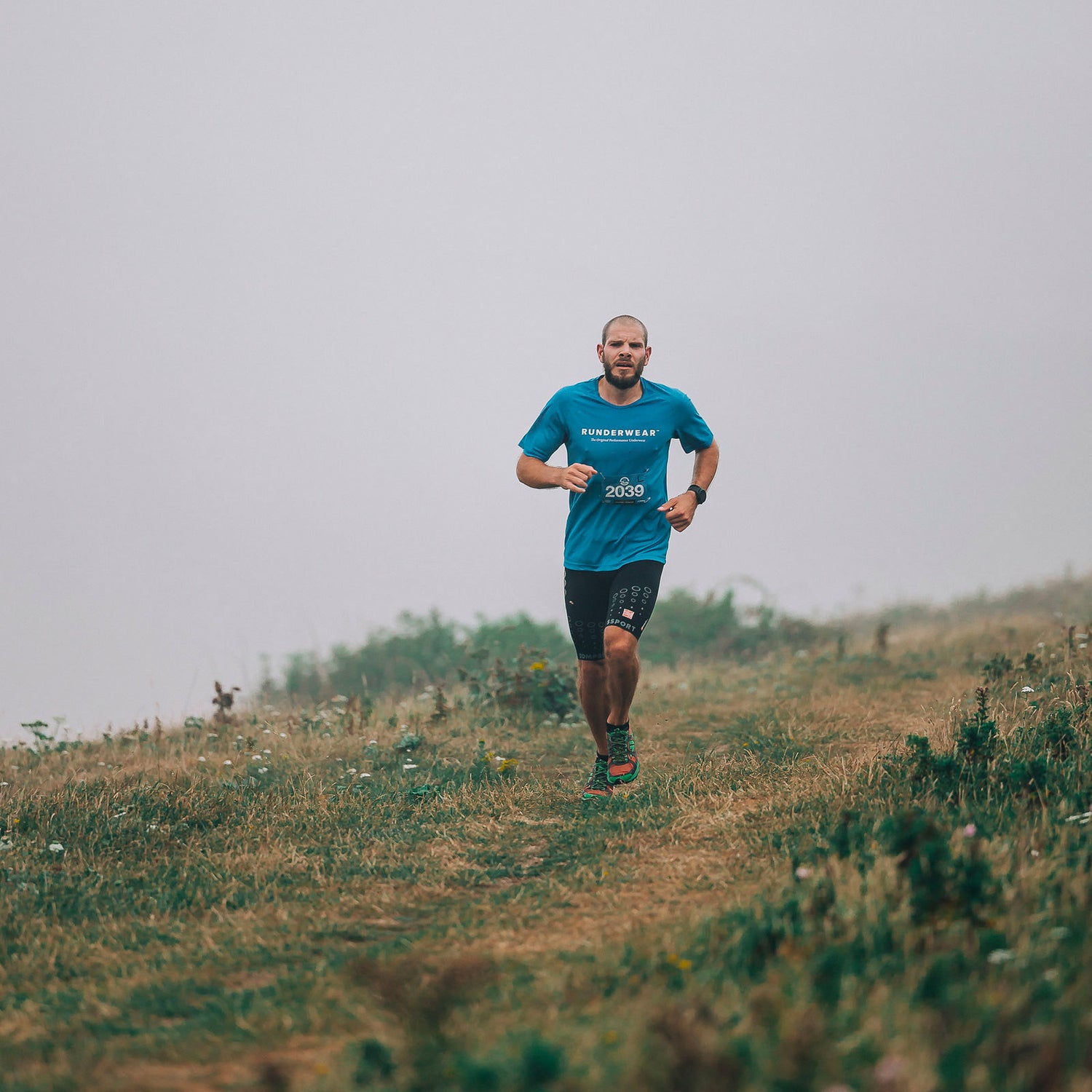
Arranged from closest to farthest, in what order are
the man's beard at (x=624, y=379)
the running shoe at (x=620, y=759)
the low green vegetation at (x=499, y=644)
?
1. the man's beard at (x=624, y=379)
2. the running shoe at (x=620, y=759)
3. the low green vegetation at (x=499, y=644)

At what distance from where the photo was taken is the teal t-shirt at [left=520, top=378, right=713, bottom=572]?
633 centimetres

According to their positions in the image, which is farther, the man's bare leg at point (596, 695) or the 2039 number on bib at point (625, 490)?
the man's bare leg at point (596, 695)

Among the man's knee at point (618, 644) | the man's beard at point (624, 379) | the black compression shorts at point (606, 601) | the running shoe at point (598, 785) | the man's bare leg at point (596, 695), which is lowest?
the running shoe at point (598, 785)

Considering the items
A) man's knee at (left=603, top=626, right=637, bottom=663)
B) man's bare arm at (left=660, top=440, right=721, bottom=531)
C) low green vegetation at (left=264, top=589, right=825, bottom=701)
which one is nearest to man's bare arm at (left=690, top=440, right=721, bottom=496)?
man's bare arm at (left=660, top=440, right=721, bottom=531)

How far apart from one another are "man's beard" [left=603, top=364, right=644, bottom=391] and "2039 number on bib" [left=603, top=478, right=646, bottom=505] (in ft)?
1.75

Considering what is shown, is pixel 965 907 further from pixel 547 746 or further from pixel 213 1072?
pixel 547 746

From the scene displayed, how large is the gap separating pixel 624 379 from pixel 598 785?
7.66 feet

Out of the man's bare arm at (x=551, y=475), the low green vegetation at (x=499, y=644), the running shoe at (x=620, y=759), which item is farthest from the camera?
the low green vegetation at (x=499, y=644)

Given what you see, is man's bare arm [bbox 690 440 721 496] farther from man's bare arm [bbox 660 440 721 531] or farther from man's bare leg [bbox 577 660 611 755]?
man's bare leg [bbox 577 660 611 755]

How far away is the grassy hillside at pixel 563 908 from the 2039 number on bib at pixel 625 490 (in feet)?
5.31

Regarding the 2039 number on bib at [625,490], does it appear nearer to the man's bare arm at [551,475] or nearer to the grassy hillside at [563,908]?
the man's bare arm at [551,475]

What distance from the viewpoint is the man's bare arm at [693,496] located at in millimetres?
6293

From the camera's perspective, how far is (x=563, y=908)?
14.3 feet

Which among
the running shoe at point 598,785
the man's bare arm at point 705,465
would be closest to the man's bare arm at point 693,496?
the man's bare arm at point 705,465
